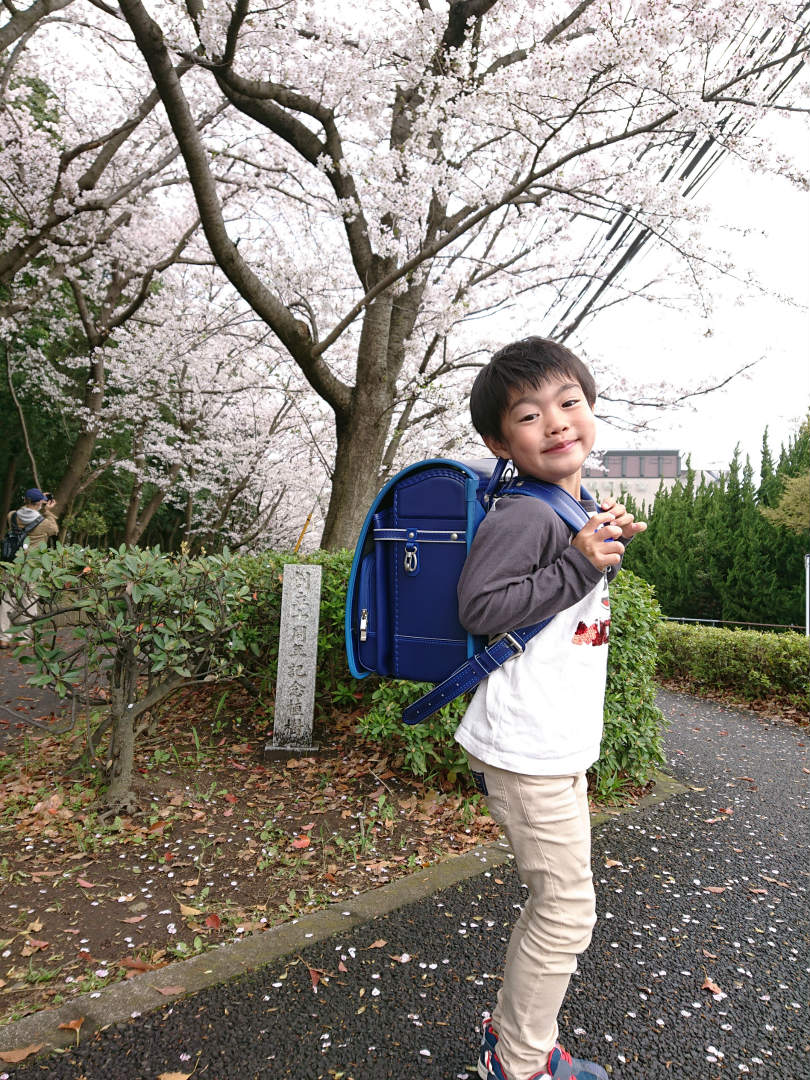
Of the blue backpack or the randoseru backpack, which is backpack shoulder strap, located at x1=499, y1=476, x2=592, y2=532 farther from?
the randoseru backpack

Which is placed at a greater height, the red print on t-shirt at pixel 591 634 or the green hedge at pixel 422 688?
Result: the red print on t-shirt at pixel 591 634

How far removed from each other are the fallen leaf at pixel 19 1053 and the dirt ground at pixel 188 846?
21 cm

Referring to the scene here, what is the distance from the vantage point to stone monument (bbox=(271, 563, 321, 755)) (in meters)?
4.43

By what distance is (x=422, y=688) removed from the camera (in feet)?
13.1

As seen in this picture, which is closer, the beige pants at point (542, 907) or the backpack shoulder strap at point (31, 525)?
the beige pants at point (542, 907)

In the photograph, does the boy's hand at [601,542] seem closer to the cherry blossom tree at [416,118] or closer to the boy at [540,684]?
the boy at [540,684]

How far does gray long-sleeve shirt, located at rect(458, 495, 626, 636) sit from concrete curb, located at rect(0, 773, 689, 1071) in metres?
1.59

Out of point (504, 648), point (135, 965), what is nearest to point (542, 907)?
point (504, 648)

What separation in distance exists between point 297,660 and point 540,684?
3.04 meters

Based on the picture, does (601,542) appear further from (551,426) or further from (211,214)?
(211,214)

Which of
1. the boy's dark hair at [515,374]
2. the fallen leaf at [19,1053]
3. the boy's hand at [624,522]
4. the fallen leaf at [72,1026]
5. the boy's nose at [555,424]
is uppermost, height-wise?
the boy's dark hair at [515,374]

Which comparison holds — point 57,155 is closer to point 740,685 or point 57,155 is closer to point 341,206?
point 341,206

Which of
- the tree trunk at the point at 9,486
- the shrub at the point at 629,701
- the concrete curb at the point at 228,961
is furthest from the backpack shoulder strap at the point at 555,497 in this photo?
the tree trunk at the point at 9,486

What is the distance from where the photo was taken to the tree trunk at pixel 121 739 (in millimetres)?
3572
